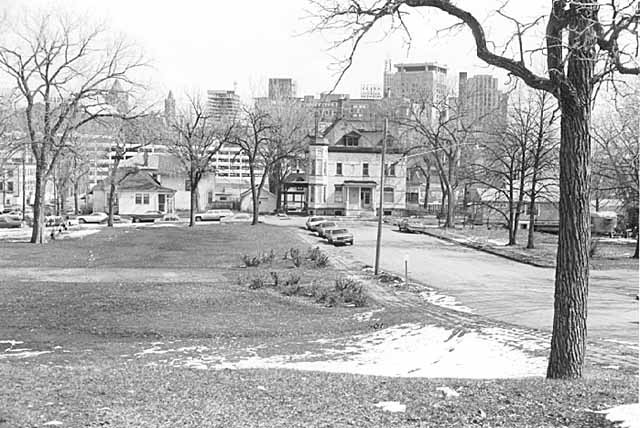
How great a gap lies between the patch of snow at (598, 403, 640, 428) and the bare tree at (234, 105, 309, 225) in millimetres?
60724

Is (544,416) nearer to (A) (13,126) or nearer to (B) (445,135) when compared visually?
(A) (13,126)

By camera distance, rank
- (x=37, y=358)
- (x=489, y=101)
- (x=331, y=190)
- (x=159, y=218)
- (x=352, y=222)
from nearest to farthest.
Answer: (x=37, y=358)
(x=489, y=101)
(x=352, y=222)
(x=159, y=218)
(x=331, y=190)

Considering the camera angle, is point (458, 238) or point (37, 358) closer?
point (37, 358)

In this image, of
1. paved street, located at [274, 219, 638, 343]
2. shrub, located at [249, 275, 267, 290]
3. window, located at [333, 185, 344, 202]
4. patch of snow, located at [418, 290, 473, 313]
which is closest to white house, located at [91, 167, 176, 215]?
window, located at [333, 185, 344, 202]

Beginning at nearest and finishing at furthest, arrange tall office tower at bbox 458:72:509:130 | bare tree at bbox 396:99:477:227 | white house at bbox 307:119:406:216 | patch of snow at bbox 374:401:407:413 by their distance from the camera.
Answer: patch of snow at bbox 374:401:407:413, tall office tower at bbox 458:72:509:130, bare tree at bbox 396:99:477:227, white house at bbox 307:119:406:216

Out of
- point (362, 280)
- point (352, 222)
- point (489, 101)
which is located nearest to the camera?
point (362, 280)

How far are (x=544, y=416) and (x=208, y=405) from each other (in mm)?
3451

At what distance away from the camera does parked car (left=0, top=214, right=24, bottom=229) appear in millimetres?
68500

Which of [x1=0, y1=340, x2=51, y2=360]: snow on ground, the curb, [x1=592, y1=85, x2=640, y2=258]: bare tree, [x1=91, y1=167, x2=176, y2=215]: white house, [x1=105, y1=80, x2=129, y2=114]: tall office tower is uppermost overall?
[x1=105, y1=80, x2=129, y2=114]: tall office tower

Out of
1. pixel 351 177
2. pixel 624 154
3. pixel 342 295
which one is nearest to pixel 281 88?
pixel 351 177

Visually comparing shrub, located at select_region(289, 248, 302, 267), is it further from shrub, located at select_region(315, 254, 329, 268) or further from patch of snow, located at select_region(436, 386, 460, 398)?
patch of snow, located at select_region(436, 386, 460, 398)

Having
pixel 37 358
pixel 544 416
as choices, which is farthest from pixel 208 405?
pixel 37 358

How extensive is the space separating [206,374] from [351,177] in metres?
78.7

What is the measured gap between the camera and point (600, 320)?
67.7 feet
